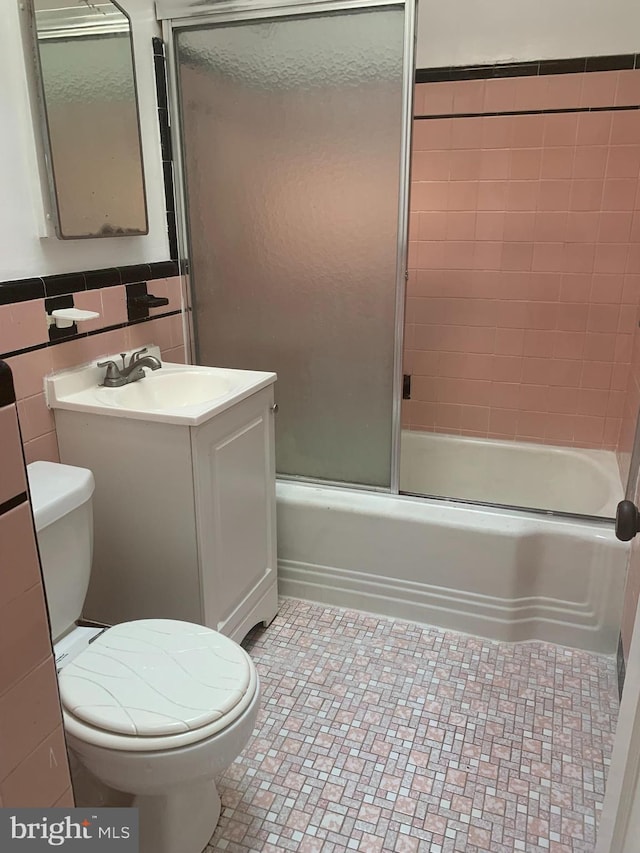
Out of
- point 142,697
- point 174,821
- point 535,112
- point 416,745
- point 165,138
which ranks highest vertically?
point 535,112

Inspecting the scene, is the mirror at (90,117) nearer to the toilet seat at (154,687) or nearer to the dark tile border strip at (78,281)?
the dark tile border strip at (78,281)

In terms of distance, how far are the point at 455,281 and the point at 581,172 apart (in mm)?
658

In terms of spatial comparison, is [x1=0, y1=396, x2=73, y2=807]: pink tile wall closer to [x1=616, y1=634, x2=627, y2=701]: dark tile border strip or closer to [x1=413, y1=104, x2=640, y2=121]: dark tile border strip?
[x1=616, y1=634, x2=627, y2=701]: dark tile border strip

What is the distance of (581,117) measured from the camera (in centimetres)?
253

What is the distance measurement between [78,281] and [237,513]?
82 centimetres

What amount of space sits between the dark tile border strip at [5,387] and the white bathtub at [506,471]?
6.23ft

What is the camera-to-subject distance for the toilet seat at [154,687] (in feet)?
4.02

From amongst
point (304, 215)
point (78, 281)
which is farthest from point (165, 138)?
point (78, 281)

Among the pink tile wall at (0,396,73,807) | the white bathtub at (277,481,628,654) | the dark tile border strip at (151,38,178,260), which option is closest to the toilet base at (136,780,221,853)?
the pink tile wall at (0,396,73,807)

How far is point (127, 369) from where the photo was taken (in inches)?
77.1

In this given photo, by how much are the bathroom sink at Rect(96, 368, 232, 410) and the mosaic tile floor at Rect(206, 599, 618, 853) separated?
2.81ft

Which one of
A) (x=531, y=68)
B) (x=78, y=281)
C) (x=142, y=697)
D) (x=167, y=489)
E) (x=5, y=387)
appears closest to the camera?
(x=5, y=387)

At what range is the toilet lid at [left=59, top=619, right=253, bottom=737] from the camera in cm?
124

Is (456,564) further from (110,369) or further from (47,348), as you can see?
(47,348)
